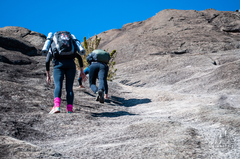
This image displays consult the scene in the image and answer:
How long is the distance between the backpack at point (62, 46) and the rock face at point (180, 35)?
12857mm

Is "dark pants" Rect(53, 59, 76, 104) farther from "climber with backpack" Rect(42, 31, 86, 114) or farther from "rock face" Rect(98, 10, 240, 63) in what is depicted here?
"rock face" Rect(98, 10, 240, 63)

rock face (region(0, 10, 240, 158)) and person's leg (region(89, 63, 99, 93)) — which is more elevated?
person's leg (region(89, 63, 99, 93))

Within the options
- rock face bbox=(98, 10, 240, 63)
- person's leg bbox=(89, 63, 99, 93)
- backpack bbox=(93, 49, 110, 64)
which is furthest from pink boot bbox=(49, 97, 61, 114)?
rock face bbox=(98, 10, 240, 63)

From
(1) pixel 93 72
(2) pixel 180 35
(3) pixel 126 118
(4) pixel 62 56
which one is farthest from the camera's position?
(2) pixel 180 35

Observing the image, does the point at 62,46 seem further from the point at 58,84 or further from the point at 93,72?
the point at 93,72

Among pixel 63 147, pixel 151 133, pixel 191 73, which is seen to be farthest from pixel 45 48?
pixel 191 73

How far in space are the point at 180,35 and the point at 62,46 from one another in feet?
55.2

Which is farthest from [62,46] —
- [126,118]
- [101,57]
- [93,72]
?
[126,118]

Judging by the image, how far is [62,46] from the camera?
3.90 metres

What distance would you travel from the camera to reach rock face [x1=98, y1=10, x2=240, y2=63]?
16953 millimetres

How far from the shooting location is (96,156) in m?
2.00

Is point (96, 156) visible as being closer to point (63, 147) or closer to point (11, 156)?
point (63, 147)

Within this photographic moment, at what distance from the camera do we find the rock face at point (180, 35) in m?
17.0

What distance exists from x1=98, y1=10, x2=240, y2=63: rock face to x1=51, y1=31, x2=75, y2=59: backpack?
42.2 ft
